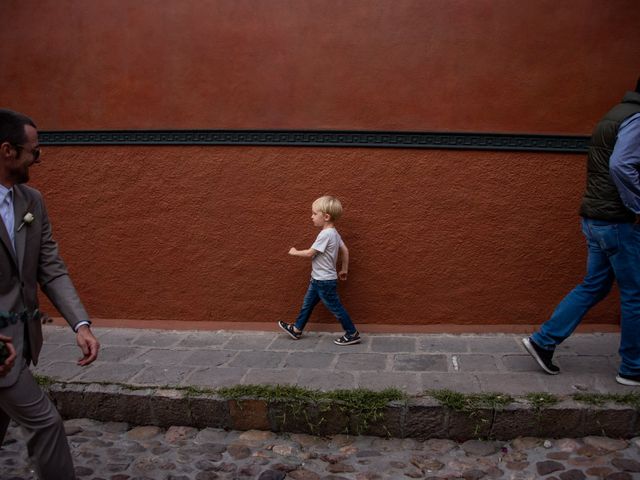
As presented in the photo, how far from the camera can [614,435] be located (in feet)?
12.1

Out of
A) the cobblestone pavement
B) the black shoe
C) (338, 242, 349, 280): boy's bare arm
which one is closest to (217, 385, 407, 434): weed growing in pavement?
the cobblestone pavement

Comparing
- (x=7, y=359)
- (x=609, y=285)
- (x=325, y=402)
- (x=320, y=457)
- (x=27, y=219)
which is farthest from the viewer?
(x=609, y=285)

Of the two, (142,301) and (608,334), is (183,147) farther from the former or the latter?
(608,334)

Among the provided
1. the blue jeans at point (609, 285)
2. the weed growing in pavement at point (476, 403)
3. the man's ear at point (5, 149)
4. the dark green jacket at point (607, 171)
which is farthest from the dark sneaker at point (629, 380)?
the man's ear at point (5, 149)

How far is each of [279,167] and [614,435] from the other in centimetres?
319

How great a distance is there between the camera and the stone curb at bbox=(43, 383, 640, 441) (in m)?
3.68

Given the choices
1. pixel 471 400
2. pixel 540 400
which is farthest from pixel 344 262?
pixel 540 400

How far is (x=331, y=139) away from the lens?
17.0 ft

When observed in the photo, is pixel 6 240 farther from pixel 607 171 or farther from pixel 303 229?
pixel 607 171

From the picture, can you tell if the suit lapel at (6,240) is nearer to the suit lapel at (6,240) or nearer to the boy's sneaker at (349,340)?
the suit lapel at (6,240)

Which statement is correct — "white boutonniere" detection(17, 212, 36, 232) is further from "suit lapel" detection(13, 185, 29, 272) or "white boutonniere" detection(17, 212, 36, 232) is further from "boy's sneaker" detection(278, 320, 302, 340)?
"boy's sneaker" detection(278, 320, 302, 340)

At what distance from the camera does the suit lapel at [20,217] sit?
2.68 metres

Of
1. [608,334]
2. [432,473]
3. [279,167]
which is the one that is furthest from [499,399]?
[279,167]

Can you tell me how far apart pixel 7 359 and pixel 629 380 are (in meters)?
3.56
